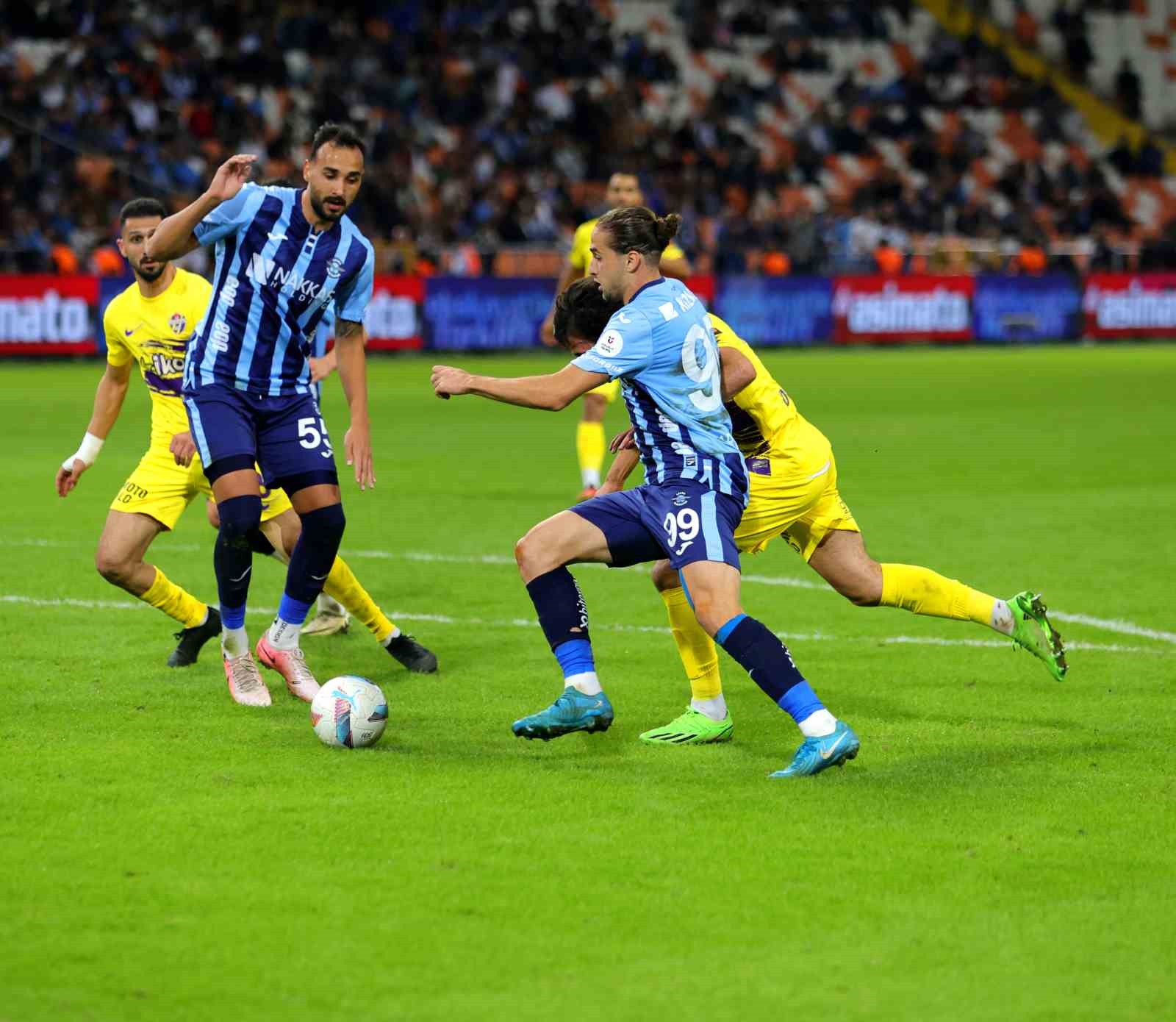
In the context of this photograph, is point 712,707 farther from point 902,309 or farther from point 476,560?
point 902,309

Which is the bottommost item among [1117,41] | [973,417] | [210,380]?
[973,417]

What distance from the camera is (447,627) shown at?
8.93 meters

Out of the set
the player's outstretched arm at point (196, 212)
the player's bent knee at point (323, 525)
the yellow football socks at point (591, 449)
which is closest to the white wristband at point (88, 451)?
the player's bent knee at point (323, 525)

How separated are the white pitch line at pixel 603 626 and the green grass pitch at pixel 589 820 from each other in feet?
0.13

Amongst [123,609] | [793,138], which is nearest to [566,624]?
[123,609]

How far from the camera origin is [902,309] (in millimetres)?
31969

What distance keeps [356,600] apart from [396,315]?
1996cm

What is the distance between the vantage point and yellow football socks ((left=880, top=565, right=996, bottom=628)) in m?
6.96

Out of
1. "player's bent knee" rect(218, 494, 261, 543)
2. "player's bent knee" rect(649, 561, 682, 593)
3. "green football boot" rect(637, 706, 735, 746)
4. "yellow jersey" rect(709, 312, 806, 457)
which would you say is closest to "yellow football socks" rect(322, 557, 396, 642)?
"player's bent knee" rect(218, 494, 261, 543)

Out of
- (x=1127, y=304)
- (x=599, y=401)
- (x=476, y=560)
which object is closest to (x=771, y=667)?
(x=476, y=560)

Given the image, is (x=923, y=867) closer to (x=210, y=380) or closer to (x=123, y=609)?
(x=210, y=380)

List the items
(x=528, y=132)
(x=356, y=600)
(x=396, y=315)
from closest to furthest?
(x=356, y=600)
(x=396, y=315)
(x=528, y=132)

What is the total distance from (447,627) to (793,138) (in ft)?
96.1

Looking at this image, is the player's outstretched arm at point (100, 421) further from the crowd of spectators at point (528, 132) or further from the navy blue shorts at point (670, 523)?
the crowd of spectators at point (528, 132)
